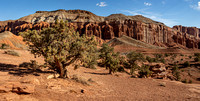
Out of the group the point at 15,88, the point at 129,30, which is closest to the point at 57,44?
the point at 15,88

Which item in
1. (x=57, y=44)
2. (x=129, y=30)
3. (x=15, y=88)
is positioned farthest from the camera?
(x=129, y=30)

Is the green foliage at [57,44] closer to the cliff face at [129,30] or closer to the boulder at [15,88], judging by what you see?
the boulder at [15,88]

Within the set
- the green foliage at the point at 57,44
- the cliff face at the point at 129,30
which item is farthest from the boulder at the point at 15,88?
the cliff face at the point at 129,30

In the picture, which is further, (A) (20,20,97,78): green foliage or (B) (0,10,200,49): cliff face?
(B) (0,10,200,49): cliff face

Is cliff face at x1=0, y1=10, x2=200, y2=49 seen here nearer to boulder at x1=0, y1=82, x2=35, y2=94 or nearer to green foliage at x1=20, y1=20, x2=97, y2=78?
green foliage at x1=20, y1=20, x2=97, y2=78

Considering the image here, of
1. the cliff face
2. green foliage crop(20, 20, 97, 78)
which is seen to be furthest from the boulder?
the cliff face

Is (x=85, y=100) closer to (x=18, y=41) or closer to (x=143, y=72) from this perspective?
(x=143, y=72)

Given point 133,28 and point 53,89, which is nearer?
point 53,89

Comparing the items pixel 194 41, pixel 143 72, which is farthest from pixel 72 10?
pixel 143 72

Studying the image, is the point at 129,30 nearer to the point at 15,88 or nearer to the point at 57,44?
the point at 57,44

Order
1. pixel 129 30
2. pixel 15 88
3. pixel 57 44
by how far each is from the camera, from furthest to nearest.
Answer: pixel 129 30 → pixel 57 44 → pixel 15 88

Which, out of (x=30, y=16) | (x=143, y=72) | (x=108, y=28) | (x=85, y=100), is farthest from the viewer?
(x=30, y=16)

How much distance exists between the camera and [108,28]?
336 ft

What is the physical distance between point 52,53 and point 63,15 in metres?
141
